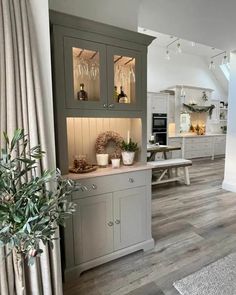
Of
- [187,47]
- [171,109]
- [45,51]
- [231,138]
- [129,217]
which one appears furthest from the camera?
[171,109]

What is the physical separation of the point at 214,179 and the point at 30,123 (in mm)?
4874

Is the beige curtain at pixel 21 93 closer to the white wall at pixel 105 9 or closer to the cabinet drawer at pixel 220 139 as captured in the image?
the white wall at pixel 105 9

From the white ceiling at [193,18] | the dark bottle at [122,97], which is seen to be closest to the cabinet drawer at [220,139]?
the white ceiling at [193,18]

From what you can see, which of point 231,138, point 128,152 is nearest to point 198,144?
point 231,138

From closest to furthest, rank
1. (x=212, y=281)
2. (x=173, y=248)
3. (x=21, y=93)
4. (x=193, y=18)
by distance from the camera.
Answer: (x=21, y=93)
(x=212, y=281)
(x=173, y=248)
(x=193, y=18)

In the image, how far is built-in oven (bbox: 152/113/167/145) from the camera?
6632mm

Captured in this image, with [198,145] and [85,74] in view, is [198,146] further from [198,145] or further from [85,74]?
[85,74]

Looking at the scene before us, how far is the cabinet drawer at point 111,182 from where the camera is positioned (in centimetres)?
182

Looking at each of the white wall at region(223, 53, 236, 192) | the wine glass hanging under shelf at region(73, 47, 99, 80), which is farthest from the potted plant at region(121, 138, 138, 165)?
the white wall at region(223, 53, 236, 192)

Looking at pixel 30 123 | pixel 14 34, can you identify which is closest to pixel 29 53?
pixel 14 34

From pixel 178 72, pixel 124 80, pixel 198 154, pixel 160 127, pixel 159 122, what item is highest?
pixel 178 72

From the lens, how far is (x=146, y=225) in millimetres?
2229

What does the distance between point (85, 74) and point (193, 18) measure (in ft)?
6.01

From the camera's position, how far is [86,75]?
6.39 ft
